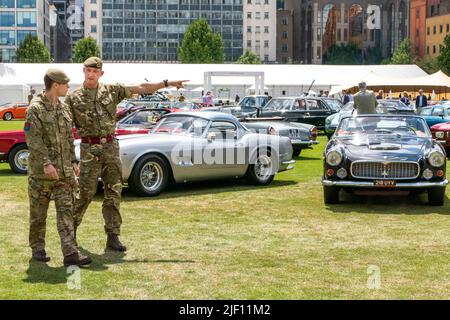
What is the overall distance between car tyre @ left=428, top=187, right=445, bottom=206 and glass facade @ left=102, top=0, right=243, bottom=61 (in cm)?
14438

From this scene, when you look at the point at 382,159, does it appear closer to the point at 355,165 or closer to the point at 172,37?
the point at 355,165

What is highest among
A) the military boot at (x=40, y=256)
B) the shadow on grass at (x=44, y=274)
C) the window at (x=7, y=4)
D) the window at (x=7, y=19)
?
the window at (x=7, y=4)

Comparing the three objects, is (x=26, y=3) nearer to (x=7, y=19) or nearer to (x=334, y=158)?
(x=7, y=19)

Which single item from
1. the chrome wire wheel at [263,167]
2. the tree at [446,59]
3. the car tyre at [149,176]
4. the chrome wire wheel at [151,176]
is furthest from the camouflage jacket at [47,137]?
the tree at [446,59]

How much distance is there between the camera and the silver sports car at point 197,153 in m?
11.5

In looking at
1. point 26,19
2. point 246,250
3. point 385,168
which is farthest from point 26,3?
point 246,250

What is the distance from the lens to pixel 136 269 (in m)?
6.82

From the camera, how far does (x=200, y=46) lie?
116 meters

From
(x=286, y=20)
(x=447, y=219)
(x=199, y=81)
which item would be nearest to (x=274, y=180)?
(x=447, y=219)

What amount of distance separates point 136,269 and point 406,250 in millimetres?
2834

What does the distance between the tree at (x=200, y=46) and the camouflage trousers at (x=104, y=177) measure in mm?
108368

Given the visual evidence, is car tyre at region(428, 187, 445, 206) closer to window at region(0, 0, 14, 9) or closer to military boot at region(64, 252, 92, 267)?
military boot at region(64, 252, 92, 267)

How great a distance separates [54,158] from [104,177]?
90cm

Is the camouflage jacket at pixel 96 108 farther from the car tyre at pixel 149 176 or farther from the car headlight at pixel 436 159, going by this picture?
the car headlight at pixel 436 159
